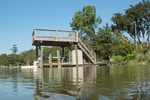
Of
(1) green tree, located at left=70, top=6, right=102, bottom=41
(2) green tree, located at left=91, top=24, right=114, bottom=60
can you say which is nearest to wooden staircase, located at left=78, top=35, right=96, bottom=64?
(2) green tree, located at left=91, top=24, right=114, bottom=60

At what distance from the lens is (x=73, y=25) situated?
49406 mm

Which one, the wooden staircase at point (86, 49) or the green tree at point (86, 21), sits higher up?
the green tree at point (86, 21)

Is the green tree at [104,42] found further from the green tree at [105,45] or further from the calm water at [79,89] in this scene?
the calm water at [79,89]

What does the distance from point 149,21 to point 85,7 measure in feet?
52.9

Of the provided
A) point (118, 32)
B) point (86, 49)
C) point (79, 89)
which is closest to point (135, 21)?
point (118, 32)

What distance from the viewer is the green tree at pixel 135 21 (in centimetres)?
5512

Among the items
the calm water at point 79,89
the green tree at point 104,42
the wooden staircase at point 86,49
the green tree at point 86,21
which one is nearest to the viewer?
the calm water at point 79,89

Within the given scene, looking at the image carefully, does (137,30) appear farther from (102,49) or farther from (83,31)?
(102,49)

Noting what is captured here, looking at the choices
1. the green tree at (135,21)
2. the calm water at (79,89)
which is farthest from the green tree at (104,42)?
the calm water at (79,89)

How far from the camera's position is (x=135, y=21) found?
185ft

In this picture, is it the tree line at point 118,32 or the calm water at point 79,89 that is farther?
the tree line at point 118,32

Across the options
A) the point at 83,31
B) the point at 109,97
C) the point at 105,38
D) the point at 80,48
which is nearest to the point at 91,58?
the point at 80,48

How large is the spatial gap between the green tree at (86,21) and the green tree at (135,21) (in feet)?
30.6

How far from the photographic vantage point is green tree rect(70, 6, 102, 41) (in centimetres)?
4825
